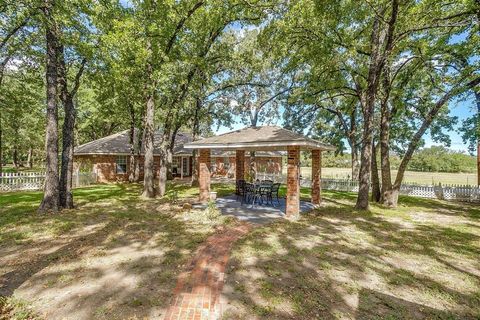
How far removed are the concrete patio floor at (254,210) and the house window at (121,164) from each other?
1375 cm

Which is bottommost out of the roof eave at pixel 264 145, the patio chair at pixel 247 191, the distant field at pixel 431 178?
the distant field at pixel 431 178

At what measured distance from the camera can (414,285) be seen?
4.59 meters

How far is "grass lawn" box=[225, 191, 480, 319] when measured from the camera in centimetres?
381

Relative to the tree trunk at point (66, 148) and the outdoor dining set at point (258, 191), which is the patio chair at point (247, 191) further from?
the tree trunk at point (66, 148)

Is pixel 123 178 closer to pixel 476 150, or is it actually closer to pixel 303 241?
pixel 303 241

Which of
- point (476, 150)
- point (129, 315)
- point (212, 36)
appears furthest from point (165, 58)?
point (476, 150)

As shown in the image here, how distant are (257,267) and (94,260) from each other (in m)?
3.65

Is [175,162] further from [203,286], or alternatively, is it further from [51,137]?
[203,286]

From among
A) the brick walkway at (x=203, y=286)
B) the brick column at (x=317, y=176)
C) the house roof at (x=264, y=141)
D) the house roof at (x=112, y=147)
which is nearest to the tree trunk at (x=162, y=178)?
the house roof at (x=264, y=141)

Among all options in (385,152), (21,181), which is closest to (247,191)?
(385,152)

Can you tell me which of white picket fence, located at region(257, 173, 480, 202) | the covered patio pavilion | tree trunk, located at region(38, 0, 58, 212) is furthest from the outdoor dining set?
white picket fence, located at region(257, 173, 480, 202)

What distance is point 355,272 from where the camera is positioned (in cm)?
507

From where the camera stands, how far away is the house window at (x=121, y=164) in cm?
2225

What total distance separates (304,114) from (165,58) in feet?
42.8
